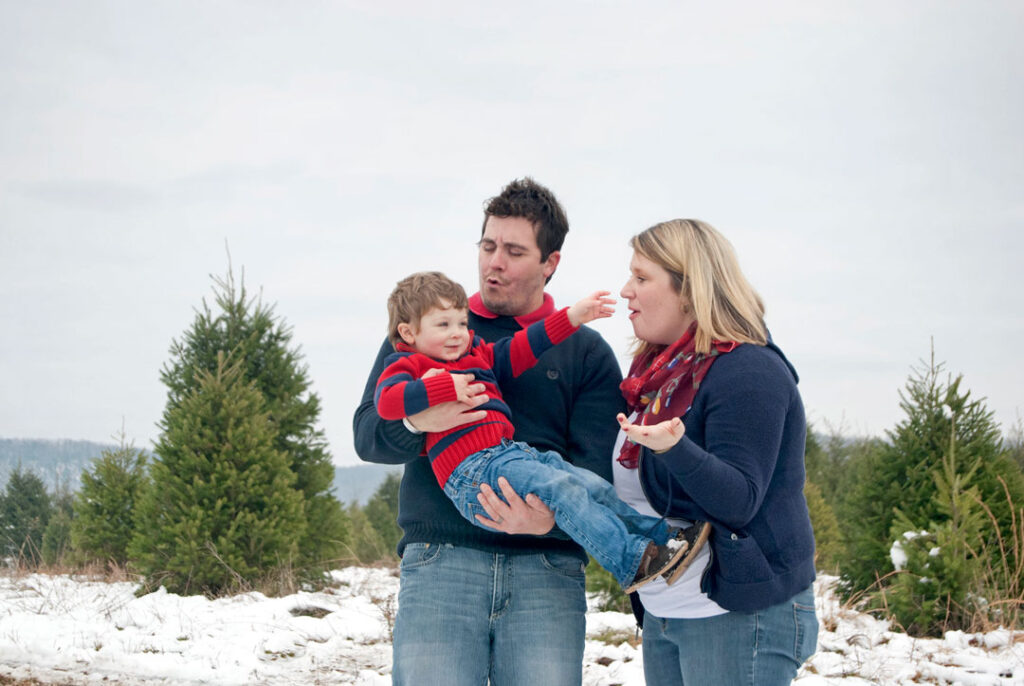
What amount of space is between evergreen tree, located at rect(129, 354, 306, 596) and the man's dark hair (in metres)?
5.65

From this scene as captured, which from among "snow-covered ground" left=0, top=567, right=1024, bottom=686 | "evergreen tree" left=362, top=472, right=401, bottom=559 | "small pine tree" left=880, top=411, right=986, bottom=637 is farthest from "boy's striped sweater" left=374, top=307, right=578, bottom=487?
"evergreen tree" left=362, top=472, right=401, bottom=559

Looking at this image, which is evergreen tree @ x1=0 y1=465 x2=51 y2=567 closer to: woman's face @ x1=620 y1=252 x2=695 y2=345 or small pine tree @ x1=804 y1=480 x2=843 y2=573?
small pine tree @ x1=804 y1=480 x2=843 y2=573

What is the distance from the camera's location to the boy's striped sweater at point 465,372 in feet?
8.87

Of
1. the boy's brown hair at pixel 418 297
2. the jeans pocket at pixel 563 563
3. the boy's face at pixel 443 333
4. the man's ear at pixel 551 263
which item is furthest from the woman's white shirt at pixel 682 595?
the man's ear at pixel 551 263

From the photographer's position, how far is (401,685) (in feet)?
9.16

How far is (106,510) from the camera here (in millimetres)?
11000

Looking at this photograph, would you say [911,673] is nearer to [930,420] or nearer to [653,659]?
[930,420]

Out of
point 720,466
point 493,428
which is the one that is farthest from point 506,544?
point 720,466

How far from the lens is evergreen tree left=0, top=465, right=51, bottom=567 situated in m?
14.1

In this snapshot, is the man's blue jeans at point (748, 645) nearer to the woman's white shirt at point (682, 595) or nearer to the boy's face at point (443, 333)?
the woman's white shirt at point (682, 595)

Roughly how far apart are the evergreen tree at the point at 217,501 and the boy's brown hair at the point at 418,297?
216 inches

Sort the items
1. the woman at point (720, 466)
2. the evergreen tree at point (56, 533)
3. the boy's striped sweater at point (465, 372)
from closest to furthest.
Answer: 1. the woman at point (720, 466)
2. the boy's striped sweater at point (465, 372)
3. the evergreen tree at point (56, 533)

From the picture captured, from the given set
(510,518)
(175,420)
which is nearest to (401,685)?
(510,518)

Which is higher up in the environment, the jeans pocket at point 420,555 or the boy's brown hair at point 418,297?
the boy's brown hair at point 418,297
